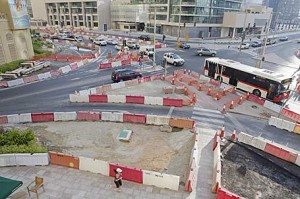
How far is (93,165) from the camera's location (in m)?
13.3

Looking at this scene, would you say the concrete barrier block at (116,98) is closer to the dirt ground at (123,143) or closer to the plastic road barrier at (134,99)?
the plastic road barrier at (134,99)

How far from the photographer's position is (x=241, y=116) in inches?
854

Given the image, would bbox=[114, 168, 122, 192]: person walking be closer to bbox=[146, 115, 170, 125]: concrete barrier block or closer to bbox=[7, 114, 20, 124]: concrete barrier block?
bbox=[146, 115, 170, 125]: concrete barrier block

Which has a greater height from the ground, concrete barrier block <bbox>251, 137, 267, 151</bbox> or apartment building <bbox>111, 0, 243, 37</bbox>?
apartment building <bbox>111, 0, 243, 37</bbox>

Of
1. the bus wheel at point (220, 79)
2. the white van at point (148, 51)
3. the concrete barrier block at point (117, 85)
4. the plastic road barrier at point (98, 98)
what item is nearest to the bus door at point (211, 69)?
the bus wheel at point (220, 79)

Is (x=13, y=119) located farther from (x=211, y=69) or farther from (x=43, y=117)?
(x=211, y=69)

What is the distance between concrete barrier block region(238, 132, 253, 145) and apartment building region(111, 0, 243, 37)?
55804 millimetres

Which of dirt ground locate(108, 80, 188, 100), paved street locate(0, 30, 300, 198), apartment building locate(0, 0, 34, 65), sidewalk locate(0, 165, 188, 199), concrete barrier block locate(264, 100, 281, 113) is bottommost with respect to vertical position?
paved street locate(0, 30, 300, 198)

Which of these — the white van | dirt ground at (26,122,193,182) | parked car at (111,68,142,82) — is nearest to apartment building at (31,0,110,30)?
the white van

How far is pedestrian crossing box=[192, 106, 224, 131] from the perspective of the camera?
19.5 metres

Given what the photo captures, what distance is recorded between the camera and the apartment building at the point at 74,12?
312 ft

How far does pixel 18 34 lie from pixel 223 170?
125 feet

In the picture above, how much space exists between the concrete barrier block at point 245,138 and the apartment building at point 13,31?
115 feet

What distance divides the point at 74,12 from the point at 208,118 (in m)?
98.3
